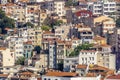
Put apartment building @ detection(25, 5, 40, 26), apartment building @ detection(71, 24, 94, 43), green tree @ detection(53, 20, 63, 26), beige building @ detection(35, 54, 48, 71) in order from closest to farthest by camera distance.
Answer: beige building @ detection(35, 54, 48, 71) → apartment building @ detection(71, 24, 94, 43) → green tree @ detection(53, 20, 63, 26) → apartment building @ detection(25, 5, 40, 26)

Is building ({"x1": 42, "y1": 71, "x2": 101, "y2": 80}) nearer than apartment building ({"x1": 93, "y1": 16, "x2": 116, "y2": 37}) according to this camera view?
Yes

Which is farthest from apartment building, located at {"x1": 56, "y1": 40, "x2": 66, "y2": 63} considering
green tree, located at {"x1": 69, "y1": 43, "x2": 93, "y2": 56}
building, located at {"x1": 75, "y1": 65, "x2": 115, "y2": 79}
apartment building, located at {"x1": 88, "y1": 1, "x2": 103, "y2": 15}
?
apartment building, located at {"x1": 88, "y1": 1, "x2": 103, "y2": 15}

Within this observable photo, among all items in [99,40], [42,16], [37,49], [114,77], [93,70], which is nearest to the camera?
[114,77]

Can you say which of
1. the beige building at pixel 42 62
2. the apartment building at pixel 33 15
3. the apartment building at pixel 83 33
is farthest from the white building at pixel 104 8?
the beige building at pixel 42 62

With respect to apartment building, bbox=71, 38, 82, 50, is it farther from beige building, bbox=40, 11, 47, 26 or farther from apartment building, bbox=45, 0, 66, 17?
apartment building, bbox=45, 0, 66, 17

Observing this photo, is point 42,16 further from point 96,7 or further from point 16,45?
point 16,45

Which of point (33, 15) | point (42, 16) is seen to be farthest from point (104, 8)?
point (33, 15)

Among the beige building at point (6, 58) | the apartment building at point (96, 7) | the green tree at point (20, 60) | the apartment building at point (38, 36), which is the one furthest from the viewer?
the apartment building at point (96, 7)

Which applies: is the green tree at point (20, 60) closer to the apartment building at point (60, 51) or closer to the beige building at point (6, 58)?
the beige building at point (6, 58)

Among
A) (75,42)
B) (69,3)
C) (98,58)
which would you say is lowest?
(98,58)

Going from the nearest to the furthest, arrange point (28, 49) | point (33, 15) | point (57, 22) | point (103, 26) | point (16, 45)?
point (28, 49), point (16, 45), point (103, 26), point (57, 22), point (33, 15)

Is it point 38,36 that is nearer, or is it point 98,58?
point 98,58
